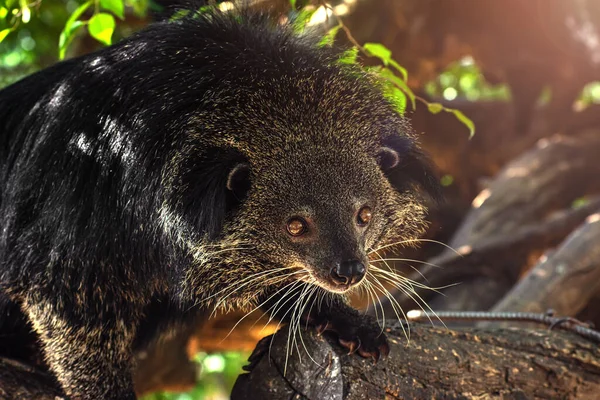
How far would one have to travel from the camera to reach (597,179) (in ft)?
18.6

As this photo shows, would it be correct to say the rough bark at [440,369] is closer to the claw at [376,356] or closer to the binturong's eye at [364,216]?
the claw at [376,356]

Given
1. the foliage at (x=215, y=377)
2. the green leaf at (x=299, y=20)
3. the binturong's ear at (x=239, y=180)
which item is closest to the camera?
the binturong's ear at (x=239, y=180)

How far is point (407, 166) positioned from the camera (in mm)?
2701

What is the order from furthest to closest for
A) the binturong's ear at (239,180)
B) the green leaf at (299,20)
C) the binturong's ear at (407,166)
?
the green leaf at (299,20) → the binturong's ear at (407,166) → the binturong's ear at (239,180)

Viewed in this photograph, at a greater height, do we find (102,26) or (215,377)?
(102,26)

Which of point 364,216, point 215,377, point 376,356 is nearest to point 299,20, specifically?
point 364,216

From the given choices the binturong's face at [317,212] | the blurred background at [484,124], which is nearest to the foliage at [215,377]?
the blurred background at [484,124]

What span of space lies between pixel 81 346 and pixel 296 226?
87 cm

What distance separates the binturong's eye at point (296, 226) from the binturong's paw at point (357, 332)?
37 cm

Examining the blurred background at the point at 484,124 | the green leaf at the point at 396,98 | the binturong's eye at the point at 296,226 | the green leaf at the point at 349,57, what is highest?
the green leaf at the point at 349,57

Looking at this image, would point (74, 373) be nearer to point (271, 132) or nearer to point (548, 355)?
point (271, 132)

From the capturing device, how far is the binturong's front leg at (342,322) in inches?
95.3

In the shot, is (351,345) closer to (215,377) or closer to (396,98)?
(396,98)

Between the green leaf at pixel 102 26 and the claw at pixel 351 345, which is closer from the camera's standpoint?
the claw at pixel 351 345
